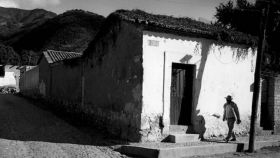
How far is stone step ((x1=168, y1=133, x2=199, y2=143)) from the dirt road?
1.96 meters

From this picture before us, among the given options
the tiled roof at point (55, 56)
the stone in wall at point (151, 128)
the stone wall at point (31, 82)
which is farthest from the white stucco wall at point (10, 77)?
the stone in wall at point (151, 128)

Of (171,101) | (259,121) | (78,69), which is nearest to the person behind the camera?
(171,101)

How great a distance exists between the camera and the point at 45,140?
10828 millimetres

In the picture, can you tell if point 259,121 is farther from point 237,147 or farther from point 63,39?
point 63,39

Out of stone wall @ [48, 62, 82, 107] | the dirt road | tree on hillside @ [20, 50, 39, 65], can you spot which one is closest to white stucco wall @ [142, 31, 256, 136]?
the dirt road

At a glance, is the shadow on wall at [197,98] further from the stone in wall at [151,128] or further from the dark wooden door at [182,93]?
the stone in wall at [151,128]

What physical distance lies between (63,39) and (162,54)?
93.0m

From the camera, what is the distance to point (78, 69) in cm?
1683

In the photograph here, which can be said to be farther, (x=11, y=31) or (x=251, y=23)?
(x=11, y=31)

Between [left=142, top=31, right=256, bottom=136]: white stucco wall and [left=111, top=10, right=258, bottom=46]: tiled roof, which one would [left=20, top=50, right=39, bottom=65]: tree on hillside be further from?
[left=142, top=31, right=256, bottom=136]: white stucco wall

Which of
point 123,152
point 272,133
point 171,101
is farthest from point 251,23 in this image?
point 123,152

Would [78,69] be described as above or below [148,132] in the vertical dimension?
above

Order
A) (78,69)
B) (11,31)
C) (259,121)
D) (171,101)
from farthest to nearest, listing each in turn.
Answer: (11,31) < (78,69) < (259,121) < (171,101)

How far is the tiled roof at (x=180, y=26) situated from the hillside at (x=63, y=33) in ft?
261
